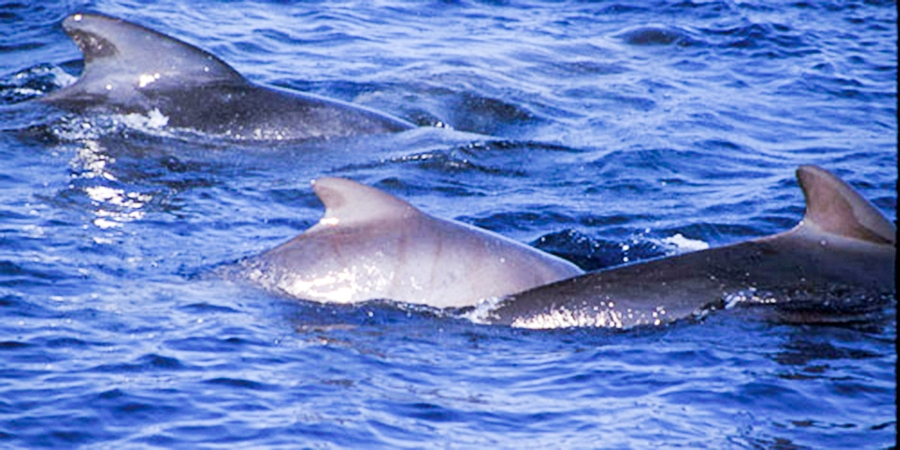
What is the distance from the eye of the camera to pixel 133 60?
12898mm

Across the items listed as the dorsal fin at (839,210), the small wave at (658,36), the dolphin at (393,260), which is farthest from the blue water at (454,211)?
the dorsal fin at (839,210)

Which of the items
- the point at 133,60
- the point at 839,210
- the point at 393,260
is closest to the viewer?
the point at 839,210

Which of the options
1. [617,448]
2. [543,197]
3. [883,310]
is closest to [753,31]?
[543,197]

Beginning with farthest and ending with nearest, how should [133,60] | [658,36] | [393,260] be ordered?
1. [658,36]
2. [133,60]
3. [393,260]

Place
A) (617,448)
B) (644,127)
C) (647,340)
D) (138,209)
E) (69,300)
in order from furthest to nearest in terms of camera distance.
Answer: (644,127), (138,209), (69,300), (647,340), (617,448)

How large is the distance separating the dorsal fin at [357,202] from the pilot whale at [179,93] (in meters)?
4.20

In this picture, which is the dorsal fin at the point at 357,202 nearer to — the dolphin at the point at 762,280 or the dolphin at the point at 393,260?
the dolphin at the point at 393,260

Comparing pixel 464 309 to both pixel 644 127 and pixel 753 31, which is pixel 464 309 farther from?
pixel 753 31

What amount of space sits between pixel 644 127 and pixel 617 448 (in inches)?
325

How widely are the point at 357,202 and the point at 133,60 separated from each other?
15.3 ft

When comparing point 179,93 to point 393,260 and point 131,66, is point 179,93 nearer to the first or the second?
point 131,66

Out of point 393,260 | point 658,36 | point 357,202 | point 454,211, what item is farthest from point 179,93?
point 658,36

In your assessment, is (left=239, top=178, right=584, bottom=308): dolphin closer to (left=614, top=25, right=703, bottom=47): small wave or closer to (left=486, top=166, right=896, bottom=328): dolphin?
(left=486, top=166, right=896, bottom=328): dolphin

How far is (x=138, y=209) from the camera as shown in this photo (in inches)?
431
